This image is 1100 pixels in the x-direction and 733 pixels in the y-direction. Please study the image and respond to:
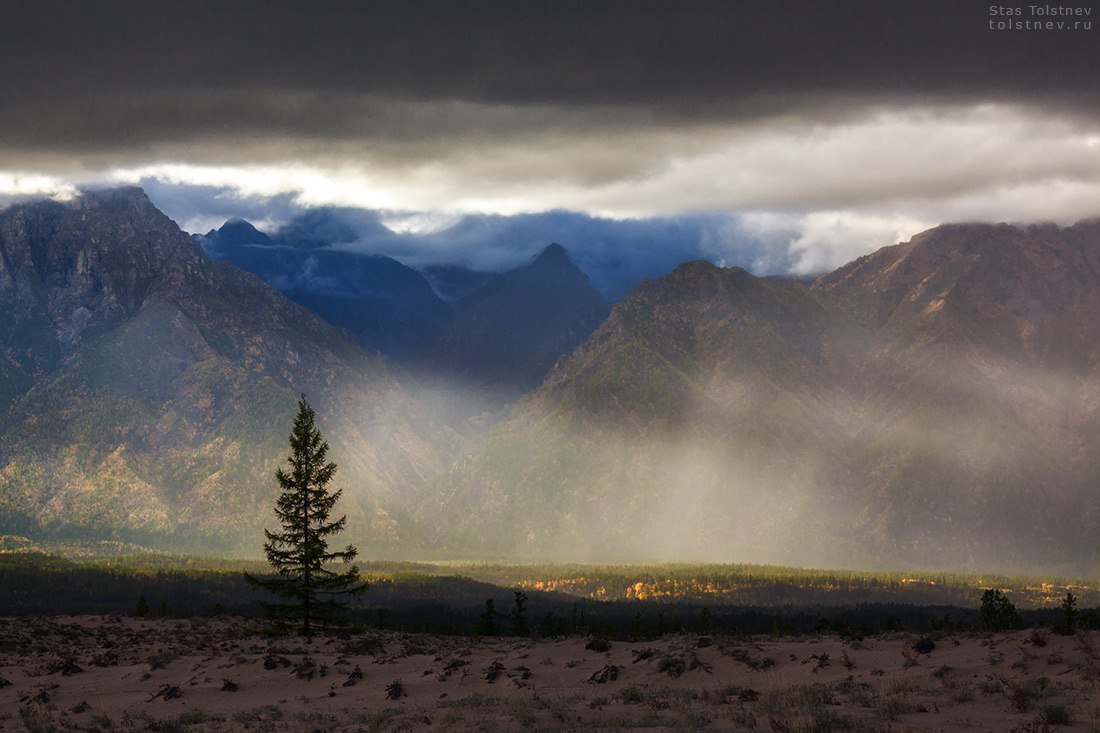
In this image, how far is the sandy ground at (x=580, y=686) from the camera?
37.2 metres

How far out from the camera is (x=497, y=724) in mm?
38312

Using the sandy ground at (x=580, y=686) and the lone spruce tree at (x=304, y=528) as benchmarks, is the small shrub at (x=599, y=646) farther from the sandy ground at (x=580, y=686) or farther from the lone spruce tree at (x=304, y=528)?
the lone spruce tree at (x=304, y=528)

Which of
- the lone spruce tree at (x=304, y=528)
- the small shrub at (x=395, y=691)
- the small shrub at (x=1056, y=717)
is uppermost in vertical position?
the lone spruce tree at (x=304, y=528)

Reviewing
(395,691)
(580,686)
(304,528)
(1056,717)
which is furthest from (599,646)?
(304,528)

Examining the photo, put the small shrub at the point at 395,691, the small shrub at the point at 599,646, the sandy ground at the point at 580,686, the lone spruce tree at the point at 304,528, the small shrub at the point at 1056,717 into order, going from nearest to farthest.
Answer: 1. the small shrub at the point at 1056,717
2. the sandy ground at the point at 580,686
3. the small shrub at the point at 395,691
4. the small shrub at the point at 599,646
5. the lone spruce tree at the point at 304,528

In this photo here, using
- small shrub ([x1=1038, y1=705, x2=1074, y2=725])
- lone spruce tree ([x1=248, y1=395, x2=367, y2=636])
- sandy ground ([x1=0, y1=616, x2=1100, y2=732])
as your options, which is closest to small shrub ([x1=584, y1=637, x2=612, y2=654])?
sandy ground ([x1=0, y1=616, x2=1100, y2=732])

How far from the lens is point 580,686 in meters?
47.7

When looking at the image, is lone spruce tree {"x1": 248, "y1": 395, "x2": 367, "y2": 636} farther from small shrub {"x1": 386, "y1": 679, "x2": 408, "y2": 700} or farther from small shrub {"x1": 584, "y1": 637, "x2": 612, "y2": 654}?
small shrub {"x1": 386, "y1": 679, "x2": 408, "y2": 700}

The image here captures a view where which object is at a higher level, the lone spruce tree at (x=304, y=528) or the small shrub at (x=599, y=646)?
the lone spruce tree at (x=304, y=528)

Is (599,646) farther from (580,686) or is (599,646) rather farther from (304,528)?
(304,528)

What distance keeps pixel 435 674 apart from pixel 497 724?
13.2 metres

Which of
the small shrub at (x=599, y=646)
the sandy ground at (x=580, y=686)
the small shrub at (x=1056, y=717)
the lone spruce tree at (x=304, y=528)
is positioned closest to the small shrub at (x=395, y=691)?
the sandy ground at (x=580, y=686)

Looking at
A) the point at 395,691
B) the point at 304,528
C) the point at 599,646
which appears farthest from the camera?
the point at 304,528

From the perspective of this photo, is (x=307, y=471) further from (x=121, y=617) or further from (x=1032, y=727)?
(x=1032, y=727)
